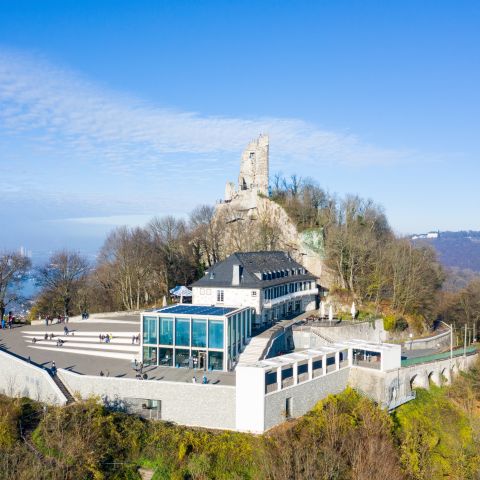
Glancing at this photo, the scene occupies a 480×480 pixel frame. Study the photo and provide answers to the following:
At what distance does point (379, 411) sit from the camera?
29.6m

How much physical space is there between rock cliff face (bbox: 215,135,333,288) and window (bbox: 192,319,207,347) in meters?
24.4

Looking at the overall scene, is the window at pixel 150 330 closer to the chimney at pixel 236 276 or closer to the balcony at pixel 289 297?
the chimney at pixel 236 276

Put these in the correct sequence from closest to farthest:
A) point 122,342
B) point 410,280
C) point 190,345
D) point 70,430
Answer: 1. point 70,430
2. point 190,345
3. point 122,342
4. point 410,280

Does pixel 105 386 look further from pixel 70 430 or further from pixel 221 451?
pixel 221 451

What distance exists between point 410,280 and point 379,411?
21440mm

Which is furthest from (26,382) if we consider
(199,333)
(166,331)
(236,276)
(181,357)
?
(236,276)

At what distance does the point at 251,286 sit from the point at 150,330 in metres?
9.28

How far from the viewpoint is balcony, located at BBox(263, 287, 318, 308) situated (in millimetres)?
40562

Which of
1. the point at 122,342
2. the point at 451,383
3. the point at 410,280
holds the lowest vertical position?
the point at 451,383

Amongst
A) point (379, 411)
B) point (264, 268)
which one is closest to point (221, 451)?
point (379, 411)

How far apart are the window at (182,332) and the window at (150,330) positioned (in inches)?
55.6

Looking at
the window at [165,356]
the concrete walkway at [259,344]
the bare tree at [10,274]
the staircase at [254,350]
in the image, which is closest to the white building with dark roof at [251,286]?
the concrete walkway at [259,344]

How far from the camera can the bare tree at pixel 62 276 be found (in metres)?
53.1

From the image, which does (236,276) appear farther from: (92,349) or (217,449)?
(217,449)
